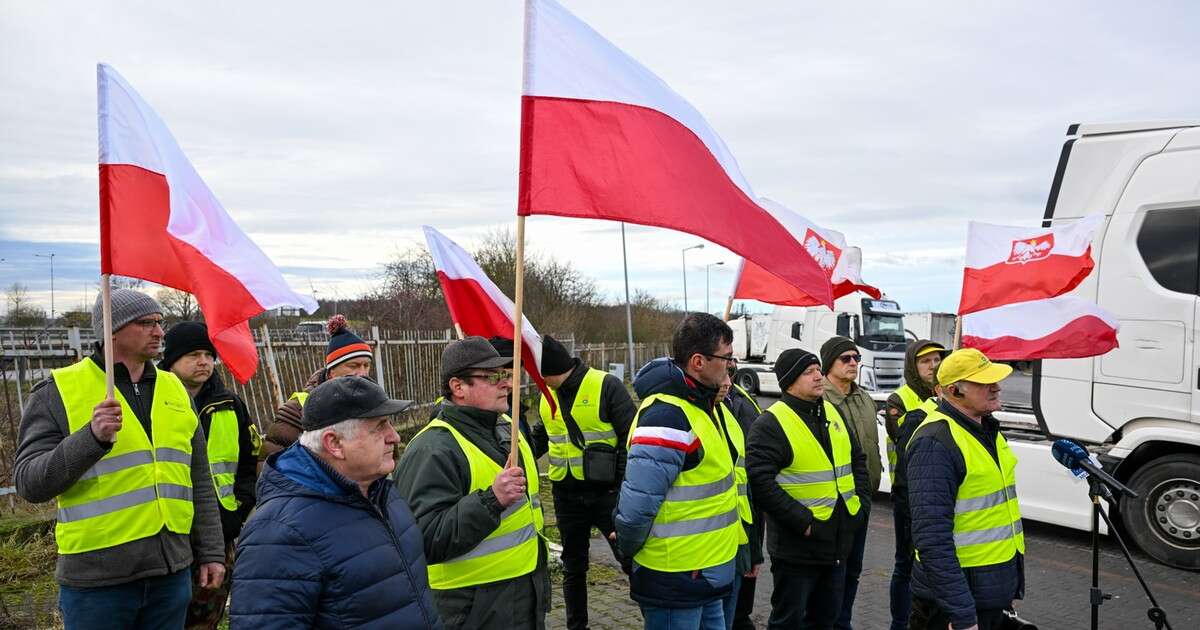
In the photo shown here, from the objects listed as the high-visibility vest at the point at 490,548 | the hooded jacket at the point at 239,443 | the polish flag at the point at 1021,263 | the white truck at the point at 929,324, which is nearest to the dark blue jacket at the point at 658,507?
the high-visibility vest at the point at 490,548

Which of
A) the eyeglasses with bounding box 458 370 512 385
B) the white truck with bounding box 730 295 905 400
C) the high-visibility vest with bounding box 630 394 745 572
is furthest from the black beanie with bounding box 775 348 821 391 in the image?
the white truck with bounding box 730 295 905 400

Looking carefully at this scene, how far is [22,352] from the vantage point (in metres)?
6.57

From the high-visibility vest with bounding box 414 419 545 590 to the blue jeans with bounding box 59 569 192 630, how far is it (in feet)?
3.93

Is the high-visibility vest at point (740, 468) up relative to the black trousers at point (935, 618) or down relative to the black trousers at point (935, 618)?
up

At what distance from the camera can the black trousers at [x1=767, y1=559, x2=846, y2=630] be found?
426 cm

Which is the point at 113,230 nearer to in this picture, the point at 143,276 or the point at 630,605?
the point at 143,276

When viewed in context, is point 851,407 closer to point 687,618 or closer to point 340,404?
point 687,618

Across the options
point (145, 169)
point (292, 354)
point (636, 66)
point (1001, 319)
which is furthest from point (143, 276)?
point (292, 354)

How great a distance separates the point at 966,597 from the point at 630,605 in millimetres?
2873

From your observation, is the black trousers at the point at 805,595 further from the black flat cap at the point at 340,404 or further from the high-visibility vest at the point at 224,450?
the high-visibility vest at the point at 224,450

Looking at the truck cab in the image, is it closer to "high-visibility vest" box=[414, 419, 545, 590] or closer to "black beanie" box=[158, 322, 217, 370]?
"high-visibility vest" box=[414, 419, 545, 590]

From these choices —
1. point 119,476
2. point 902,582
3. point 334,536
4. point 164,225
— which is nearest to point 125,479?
point 119,476

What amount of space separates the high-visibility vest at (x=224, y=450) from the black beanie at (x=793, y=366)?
299 cm

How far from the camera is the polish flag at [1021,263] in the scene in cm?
616
